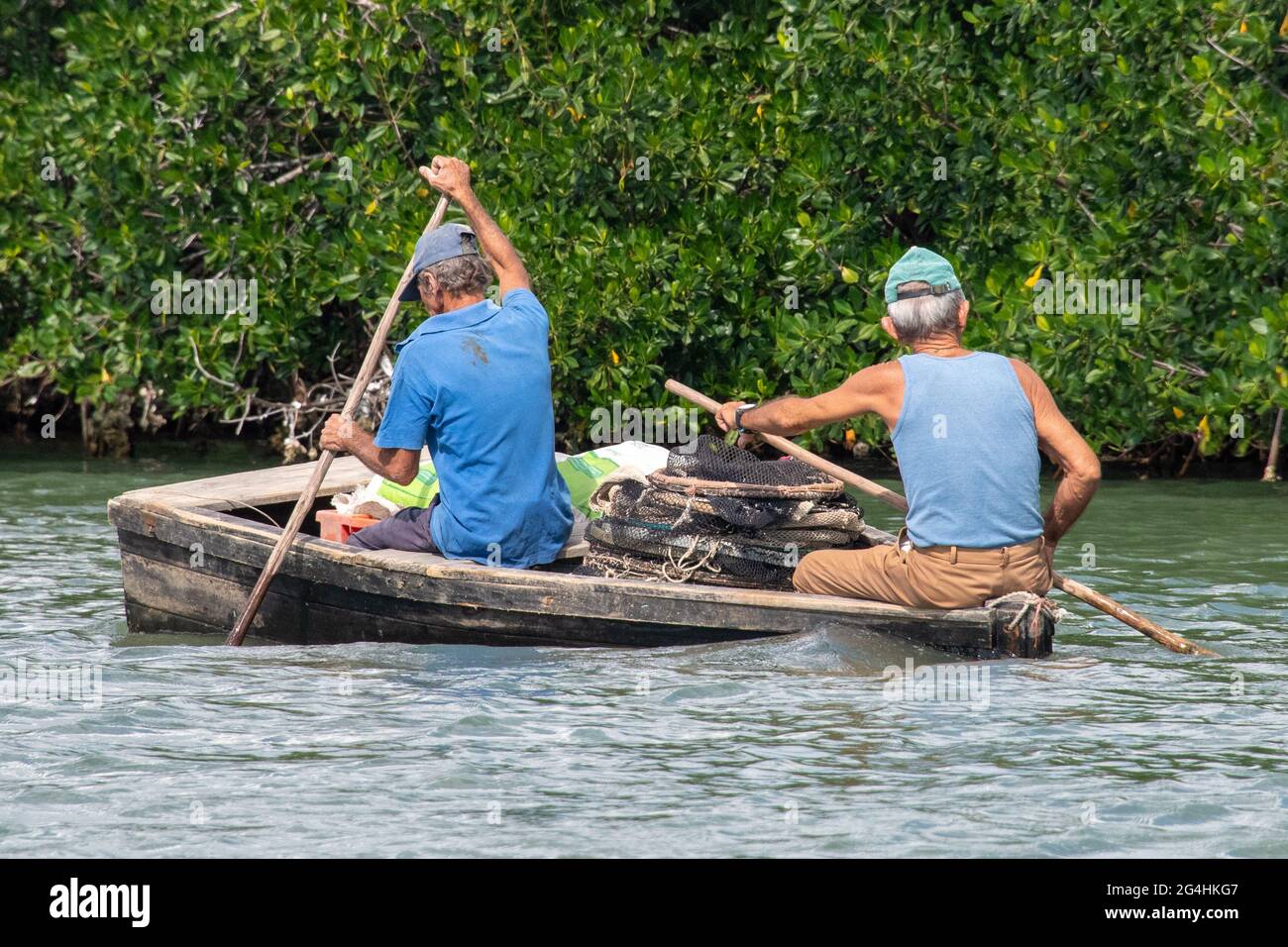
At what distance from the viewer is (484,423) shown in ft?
23.4

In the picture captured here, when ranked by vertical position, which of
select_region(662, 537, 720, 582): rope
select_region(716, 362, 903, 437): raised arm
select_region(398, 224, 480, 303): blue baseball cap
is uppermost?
select_region(398, 224, 480, 303): blue baseball cap

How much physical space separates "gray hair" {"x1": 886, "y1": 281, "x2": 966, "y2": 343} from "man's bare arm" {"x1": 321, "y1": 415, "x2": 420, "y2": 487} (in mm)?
1796

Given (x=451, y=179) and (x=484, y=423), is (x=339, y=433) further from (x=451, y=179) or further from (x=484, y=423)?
(x=451, y=179)

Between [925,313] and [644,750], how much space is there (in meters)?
1.76

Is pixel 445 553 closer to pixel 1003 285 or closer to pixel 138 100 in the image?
pixel 1003 285

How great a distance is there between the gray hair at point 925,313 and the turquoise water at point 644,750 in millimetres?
1070

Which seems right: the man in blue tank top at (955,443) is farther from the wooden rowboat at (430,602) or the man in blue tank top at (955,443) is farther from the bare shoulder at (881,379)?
the wooden rowboat at (430,602)

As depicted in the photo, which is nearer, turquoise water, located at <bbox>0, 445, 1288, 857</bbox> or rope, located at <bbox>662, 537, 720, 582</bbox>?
turquoise water, located at <bbox>0, 445, 1288, 857</bbox>

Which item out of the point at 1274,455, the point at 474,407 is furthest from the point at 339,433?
the point at 1274,455

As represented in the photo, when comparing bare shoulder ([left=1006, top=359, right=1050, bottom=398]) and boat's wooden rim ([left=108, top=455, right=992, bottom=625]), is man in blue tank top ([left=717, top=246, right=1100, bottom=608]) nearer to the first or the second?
bare shoulder ([left=1006, top=359, right=1050, bottom=398])

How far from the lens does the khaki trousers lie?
663cm

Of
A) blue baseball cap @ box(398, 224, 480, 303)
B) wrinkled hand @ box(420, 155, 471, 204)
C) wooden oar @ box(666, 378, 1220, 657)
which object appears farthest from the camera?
wrinkled hand @ box(420, 155, 471, 204)

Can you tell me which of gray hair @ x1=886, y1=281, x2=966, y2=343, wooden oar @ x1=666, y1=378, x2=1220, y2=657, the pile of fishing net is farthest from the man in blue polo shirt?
gray hair @ x1=886, y1=281, x2=966, y2=343
